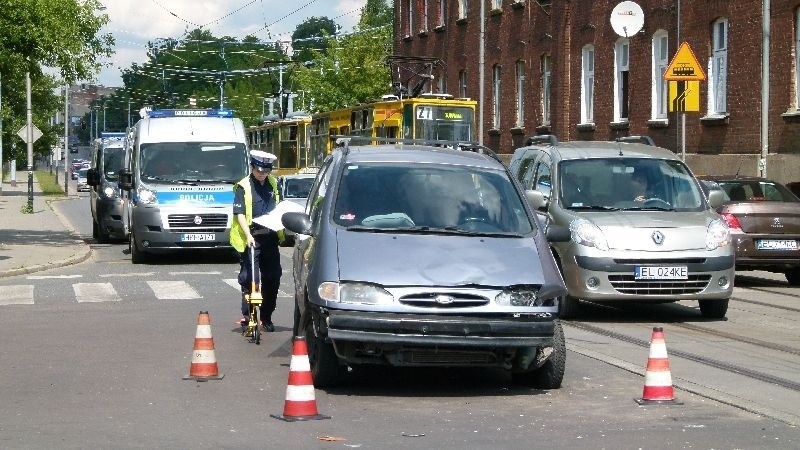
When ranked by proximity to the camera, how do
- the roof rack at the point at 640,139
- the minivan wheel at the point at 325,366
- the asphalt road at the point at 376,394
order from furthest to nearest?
the roof rack at the point at 640,139
the minivan wheel at the point at 325,366
the asphalt road at the point at 376,394

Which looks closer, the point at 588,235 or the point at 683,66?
the point at 588,235

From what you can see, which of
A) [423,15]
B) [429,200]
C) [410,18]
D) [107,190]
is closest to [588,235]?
[429,200]

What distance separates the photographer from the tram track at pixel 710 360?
37.3 ft

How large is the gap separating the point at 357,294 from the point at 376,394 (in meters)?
0.77

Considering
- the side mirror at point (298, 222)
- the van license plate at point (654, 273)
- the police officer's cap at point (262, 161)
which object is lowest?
the van license plate at point (654, 273)

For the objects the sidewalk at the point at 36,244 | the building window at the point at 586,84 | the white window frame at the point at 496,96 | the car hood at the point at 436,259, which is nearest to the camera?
the car hood at the point at 436,259

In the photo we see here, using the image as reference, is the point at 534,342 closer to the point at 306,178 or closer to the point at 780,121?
the point at 780,121

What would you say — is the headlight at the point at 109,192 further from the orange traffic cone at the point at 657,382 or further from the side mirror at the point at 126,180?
the orange traffic cone at the point at 657,382

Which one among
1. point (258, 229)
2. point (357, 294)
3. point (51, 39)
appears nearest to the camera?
point (357, 294)

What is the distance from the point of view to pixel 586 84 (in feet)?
136

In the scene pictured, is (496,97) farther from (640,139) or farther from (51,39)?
(640,139)

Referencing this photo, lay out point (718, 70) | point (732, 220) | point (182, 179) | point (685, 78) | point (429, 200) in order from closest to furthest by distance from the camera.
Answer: point (429, 200)
point (732, 220)
point (685, 78)
point (182, 179)
point (718, 70)

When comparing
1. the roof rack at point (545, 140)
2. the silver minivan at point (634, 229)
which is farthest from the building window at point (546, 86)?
the silver minivan at point (634, 229)

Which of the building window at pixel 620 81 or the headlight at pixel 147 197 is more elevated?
the building window at pixel 620 81
